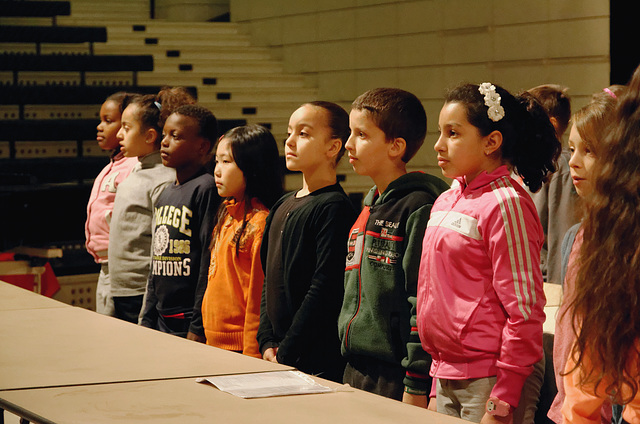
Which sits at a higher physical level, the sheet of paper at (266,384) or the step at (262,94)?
the step at (262,94)

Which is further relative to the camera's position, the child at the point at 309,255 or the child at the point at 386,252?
the child at the point at 309,255

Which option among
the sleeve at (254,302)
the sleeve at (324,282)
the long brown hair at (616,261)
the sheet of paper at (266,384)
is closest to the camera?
the long brown hair at (616,261)

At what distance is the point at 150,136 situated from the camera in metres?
3.69

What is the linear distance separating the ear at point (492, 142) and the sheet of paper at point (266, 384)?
0.74 m

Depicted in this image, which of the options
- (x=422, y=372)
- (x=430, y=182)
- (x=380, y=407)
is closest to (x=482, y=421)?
(x=422, y=372)

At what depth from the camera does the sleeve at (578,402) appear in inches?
54.8

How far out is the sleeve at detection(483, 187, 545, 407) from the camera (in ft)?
6.35

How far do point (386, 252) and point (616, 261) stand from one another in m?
1.03

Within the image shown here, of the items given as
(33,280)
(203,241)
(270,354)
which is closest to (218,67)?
(33,280)

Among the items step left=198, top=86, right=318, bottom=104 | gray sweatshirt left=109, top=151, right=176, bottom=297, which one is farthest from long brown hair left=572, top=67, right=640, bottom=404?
step left=198, top=86, right=318, bottom=104

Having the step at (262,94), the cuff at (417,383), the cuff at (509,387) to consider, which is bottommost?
the cuff at (417,383)

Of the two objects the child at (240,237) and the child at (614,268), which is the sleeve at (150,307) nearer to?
the child at (240,237)

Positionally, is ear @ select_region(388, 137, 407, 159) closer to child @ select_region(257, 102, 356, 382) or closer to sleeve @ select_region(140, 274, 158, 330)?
child @ select_region(257, 102, 356, 382)

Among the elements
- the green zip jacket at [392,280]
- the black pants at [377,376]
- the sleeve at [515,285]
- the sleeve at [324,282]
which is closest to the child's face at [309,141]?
the sleeve at [324,282]
